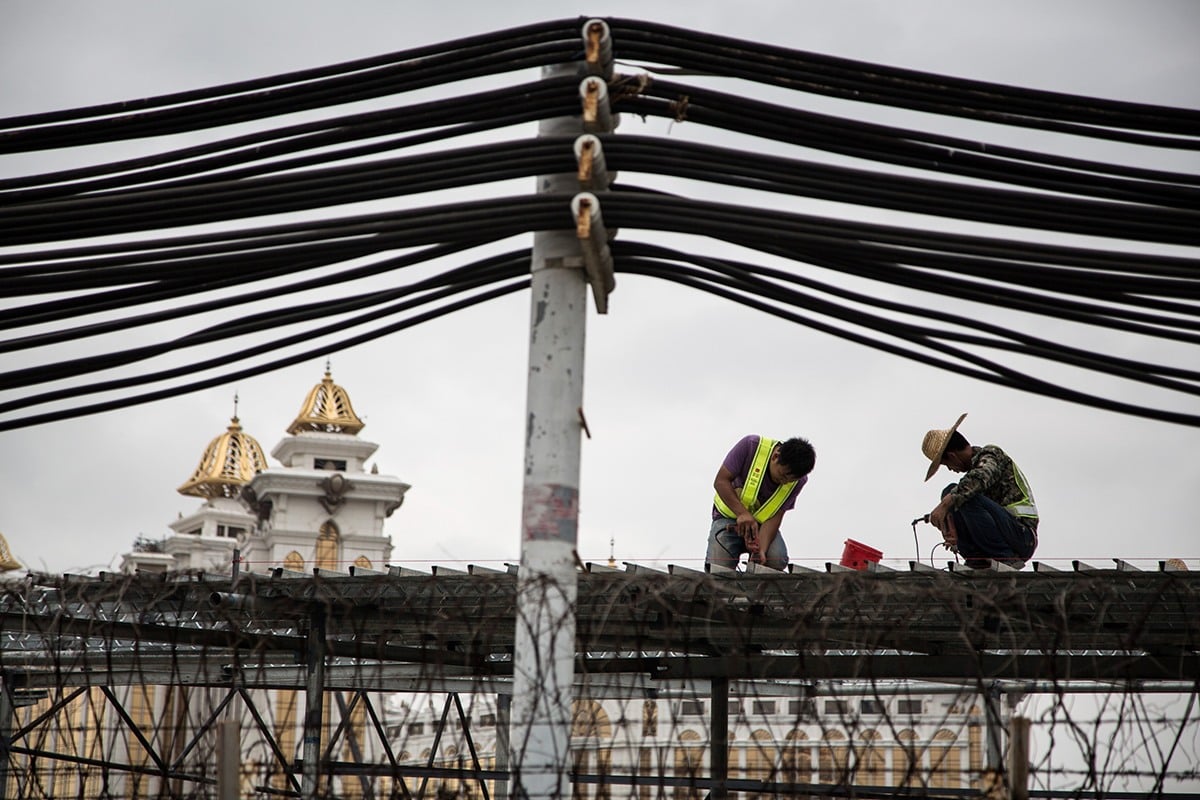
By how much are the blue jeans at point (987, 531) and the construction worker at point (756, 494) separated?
1.06 m

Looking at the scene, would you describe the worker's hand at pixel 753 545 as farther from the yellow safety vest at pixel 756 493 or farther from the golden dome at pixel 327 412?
the golden dome at pixel 327 412

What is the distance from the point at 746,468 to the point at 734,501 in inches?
12.4

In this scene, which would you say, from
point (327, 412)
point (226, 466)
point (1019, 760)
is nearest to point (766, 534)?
point (1019, 760)

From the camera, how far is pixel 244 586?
344 inches

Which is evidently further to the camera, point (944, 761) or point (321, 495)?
point (321, 495)

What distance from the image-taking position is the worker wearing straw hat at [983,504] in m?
9.47

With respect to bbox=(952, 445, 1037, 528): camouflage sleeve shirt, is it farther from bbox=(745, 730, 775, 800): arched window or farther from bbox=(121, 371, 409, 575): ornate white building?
bbox=(121, 371, 409, 575): ornate white building

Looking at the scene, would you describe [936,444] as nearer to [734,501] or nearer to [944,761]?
[734,501]

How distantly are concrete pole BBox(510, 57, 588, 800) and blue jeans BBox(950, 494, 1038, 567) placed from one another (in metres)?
4.49

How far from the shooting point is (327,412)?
61781 mm

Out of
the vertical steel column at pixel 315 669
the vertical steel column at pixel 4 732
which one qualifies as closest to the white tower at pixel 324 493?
the vertical steel column at pixel 4 732

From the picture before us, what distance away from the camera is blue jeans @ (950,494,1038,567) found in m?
9.47

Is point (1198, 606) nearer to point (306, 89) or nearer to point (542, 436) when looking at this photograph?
point (542, 436)

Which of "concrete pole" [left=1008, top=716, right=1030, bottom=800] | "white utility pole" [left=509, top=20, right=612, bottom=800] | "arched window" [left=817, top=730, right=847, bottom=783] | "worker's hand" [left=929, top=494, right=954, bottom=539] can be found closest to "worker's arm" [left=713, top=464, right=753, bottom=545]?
"worker's hand" [left=929, top=494, right=954, bottom=539]
